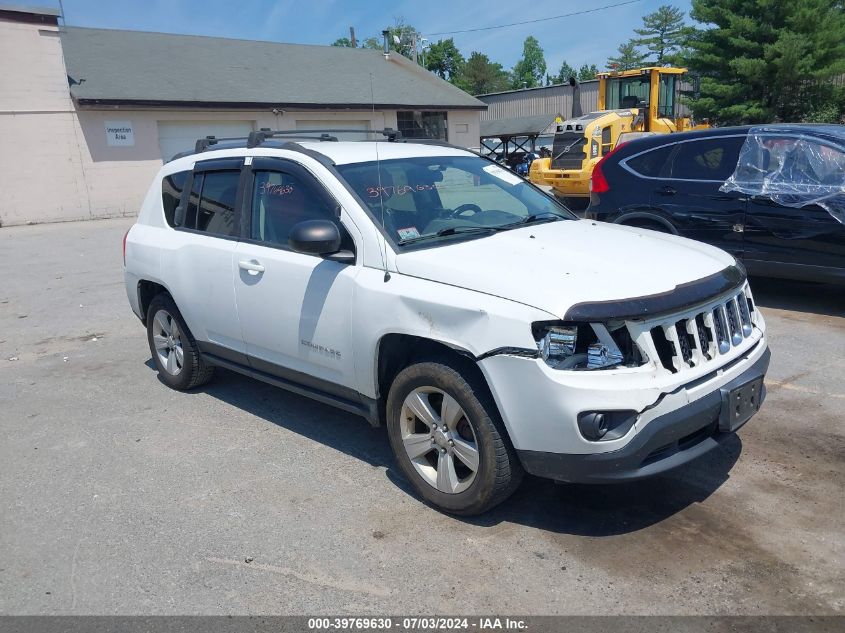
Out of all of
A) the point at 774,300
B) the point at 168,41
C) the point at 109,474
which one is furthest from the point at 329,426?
the point at 168,41

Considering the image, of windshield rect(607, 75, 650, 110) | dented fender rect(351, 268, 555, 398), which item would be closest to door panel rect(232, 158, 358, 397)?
dented fender rect(351, 268, 555, 398)

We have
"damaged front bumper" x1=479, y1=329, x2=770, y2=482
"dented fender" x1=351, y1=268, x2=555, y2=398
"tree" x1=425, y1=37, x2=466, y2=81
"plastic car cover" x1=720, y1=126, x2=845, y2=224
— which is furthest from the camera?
"tree" x1=425, y1=37, x2=466, y2=81

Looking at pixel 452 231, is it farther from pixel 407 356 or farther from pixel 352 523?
pixel 352 523

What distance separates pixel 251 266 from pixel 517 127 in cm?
2628

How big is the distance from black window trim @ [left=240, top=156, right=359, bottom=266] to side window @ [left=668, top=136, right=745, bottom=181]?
4950 mm

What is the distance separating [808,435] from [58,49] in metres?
21.0

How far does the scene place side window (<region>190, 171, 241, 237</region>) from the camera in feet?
16.1

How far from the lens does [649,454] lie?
318 centimetres

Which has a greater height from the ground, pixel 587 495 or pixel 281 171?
pixel 281 171

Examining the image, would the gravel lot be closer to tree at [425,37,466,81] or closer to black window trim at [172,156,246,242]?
black window trim at [172,156,246,242]

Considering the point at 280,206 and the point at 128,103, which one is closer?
the point at 280,206

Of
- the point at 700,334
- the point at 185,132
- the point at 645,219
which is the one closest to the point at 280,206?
the point at 700,334

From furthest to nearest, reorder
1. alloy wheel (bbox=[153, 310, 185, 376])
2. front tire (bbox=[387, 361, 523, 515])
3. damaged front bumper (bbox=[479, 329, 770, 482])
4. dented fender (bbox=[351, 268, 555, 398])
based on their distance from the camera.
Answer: alloy wheel (bbox=[153, 310, 185, 376])
front tire (bbox=[387, 361, 523, 515])
dented fender (bbox=[351, 268, 555, 398])
damaged front bumper (bbox=[479, 329, 770, 482])

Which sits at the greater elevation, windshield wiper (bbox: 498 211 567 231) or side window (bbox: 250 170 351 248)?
side window (bbox: 250 170 351 248)
